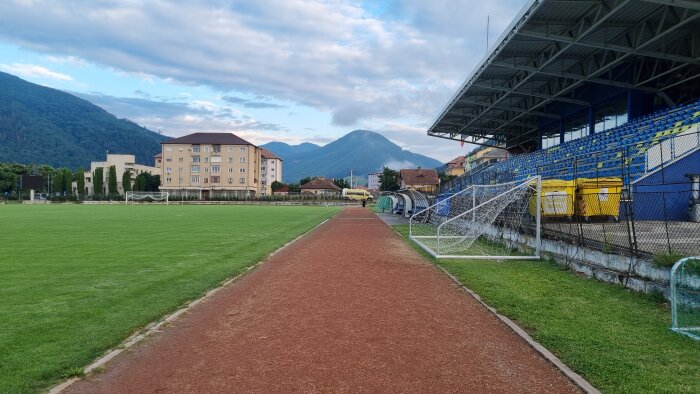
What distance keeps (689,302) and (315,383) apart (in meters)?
5.53

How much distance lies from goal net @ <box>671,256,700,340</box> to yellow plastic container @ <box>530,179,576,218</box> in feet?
19.9

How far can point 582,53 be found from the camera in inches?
926

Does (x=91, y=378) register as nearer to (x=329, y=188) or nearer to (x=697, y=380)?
(x=697, y=380)

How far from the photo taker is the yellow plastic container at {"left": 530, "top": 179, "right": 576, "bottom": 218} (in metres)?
13.5

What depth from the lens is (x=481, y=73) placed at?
27422 mm

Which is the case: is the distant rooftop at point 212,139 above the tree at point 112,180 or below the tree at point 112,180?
above

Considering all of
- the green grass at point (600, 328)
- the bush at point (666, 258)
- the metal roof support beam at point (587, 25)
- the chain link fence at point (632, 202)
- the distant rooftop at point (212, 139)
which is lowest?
the green grass at point (600, 328)

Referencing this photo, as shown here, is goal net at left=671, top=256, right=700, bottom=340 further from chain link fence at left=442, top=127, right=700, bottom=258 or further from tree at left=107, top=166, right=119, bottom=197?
tree at left=107, top=166, right=119, bottom=197

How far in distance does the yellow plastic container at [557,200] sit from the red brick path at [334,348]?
6.22 metres

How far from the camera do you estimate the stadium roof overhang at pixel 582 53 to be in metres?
17.9

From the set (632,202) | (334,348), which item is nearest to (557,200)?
(632,202)

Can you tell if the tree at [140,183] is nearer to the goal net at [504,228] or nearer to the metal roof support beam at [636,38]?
the metal roof support beam at [636,38]

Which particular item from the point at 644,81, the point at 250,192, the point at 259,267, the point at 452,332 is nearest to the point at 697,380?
the point at 452,332

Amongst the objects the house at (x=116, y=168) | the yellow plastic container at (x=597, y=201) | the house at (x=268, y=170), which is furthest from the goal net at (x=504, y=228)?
the house at (x=268, y=170)
